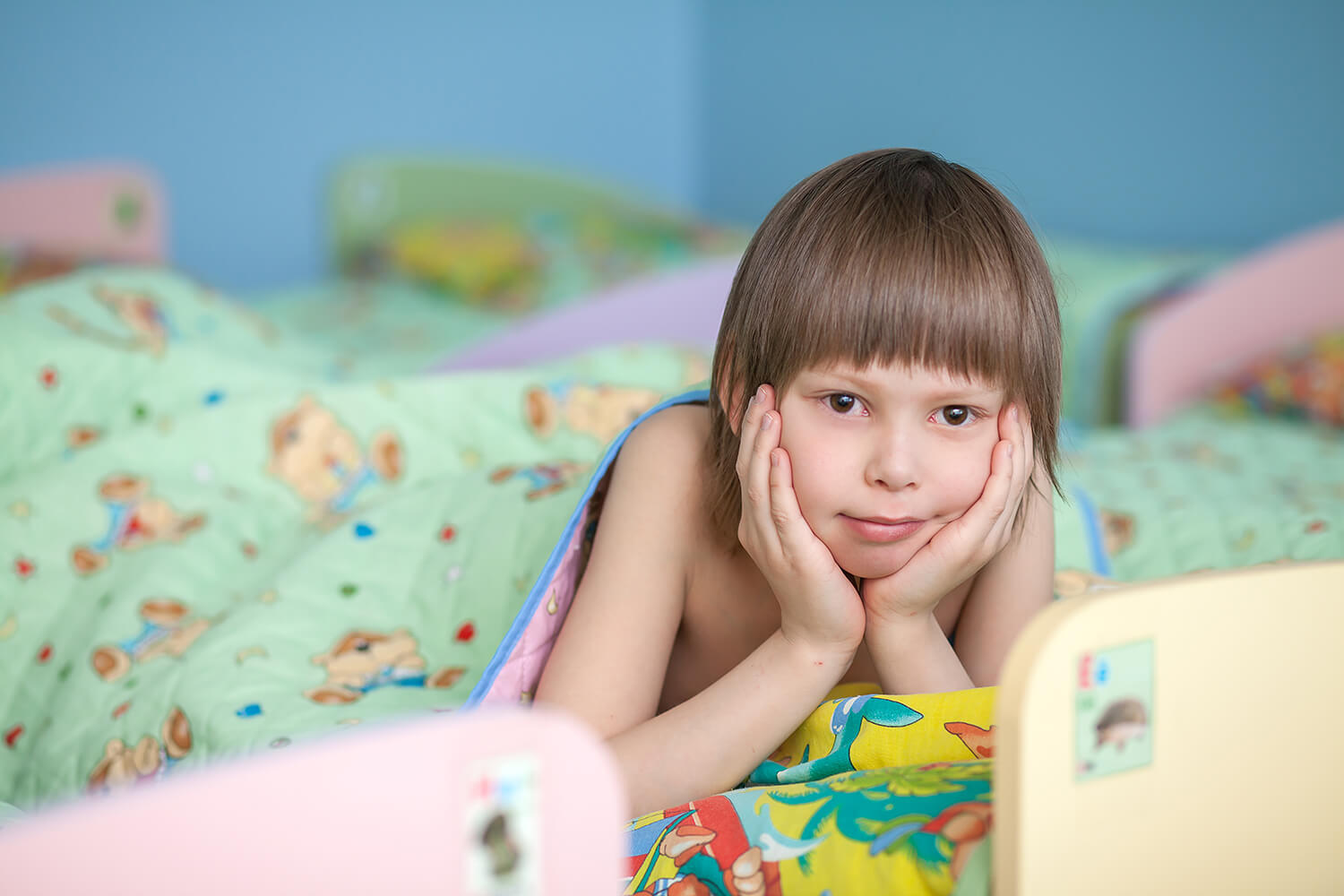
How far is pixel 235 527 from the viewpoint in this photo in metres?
1.38

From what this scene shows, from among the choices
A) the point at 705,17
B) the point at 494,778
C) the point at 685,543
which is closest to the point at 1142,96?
the point at 705,17

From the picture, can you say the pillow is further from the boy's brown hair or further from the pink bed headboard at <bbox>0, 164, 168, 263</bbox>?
the pink bed headboard at <bbox>0, 164, 168, 263</bbox>

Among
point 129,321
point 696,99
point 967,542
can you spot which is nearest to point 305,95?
point 696,99

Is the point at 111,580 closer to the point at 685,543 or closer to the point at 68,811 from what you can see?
the point at 685,543

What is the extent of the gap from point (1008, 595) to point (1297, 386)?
155 cm

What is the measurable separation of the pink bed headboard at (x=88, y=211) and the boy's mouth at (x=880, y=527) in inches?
78.9

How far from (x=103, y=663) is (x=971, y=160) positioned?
108 inches

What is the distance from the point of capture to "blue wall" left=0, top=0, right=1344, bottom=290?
2.75m

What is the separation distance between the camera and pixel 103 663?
3.77 ft

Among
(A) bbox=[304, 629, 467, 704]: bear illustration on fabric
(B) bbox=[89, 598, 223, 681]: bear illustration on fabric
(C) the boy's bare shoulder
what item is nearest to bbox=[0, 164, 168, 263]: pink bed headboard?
(B) bbox=[89, 598, 223, 681]: bear illustration on fabric

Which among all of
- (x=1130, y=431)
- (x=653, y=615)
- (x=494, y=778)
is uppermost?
(x=494, y=778)

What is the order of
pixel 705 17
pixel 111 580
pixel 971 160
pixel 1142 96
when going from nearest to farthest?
pixel 111 580
pixel 1142 96
pixel 971 160
pixel 705 17

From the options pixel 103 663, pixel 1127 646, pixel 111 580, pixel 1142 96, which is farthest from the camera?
pixel 1142 96

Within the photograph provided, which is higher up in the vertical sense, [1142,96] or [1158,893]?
[1142,96]
